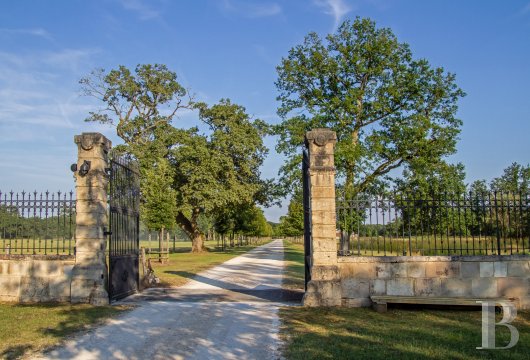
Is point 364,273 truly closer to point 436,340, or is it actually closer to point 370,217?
point 370,217

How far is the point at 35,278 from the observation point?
10.6m

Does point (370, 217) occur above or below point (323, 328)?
above

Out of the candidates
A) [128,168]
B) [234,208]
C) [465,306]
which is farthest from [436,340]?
[234,208]

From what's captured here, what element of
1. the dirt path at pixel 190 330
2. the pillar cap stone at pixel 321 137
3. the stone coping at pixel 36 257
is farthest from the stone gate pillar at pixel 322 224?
the stone coping at pixel 36 257

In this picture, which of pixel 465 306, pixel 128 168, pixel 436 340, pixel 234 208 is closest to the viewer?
pixel 436 340

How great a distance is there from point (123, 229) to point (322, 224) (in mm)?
4858

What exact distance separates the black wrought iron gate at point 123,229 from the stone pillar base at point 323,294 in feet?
14.7

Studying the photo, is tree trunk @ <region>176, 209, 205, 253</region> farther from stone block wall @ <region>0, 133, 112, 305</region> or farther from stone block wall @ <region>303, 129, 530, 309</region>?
stone block wall @ <region>303, 129, 530, 309</region>

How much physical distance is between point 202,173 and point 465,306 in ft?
83.9

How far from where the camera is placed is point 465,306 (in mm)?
9344

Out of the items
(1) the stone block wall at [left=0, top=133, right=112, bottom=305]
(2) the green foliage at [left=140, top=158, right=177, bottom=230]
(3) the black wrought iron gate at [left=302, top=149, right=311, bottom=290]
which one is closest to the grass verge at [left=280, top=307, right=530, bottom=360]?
(3) the black wrought iron gate at [left=302, top=149, right=311, bottom=290]

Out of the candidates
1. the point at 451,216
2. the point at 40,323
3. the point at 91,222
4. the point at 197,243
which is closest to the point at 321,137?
the point at 451,216

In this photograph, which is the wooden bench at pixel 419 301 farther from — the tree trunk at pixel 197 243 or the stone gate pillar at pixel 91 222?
the tree trunk at pixel 197 243

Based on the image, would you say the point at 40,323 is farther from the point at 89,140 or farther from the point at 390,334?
the point at 390,334
